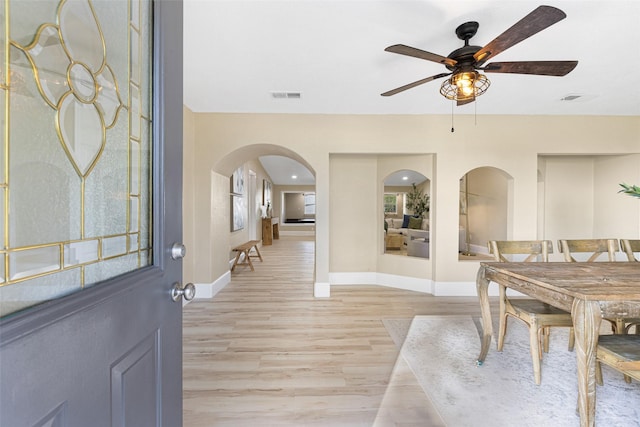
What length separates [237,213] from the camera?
565 cm

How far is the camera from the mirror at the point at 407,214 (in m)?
4.96

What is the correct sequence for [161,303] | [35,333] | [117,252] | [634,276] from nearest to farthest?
[35,333]
[117,252]
[161,303]
[634,276]

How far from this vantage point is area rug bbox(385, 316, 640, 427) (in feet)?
5.35

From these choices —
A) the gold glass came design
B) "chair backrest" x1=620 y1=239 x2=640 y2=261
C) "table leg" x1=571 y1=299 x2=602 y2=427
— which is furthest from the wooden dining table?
the gold glass came design

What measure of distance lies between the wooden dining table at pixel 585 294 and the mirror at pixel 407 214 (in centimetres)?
268

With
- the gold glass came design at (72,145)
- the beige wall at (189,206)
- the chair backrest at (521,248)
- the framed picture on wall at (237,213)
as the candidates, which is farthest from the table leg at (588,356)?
the framed picture on wall at (237,213)

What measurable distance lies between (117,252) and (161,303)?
9.0 inches

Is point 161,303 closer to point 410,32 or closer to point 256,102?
point 410,32

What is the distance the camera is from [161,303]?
90cm

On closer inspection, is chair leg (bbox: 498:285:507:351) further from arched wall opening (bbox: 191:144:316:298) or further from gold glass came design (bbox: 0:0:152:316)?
arched wall opening (bbox: 191:144:316:298)

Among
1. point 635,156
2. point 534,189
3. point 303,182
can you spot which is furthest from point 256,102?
point 303,182

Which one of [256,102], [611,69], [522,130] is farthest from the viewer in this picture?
[522,130]

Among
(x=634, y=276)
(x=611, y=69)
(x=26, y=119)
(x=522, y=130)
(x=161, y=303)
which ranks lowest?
(x=634, y=276)

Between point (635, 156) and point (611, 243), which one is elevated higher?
point (635, 156)
